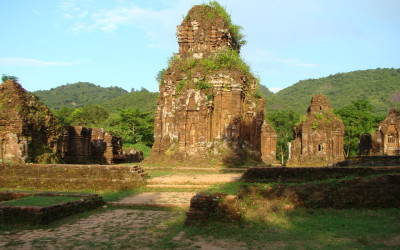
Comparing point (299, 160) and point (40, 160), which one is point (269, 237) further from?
point (299, 160)

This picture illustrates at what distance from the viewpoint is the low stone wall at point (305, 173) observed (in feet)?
32.3

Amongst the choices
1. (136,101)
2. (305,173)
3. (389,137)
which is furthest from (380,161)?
(136,101)

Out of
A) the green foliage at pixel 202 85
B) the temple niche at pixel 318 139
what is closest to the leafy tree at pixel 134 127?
the temple niche at pixel 318 139

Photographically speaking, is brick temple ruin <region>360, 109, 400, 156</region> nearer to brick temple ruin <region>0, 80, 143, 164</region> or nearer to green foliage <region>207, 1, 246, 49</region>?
green foliage <region>207, 1, 246, 49</region>

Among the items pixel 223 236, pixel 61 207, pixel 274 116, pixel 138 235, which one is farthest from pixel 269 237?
pixel 274 116

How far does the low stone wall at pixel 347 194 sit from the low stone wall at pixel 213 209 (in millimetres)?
1010

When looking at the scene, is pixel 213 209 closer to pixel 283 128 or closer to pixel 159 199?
pixel 159 199

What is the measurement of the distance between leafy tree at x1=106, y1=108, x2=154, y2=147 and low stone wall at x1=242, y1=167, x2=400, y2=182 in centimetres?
3595

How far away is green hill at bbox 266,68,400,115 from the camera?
87688 mm

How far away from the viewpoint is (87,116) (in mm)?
58906

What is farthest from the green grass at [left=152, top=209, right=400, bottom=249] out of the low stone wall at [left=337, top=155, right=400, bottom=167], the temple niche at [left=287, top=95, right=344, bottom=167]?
the temple niche at [left=287, top=95, right=344, bottom=167]

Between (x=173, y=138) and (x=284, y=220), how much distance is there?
13.6 metres

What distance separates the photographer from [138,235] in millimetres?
6543

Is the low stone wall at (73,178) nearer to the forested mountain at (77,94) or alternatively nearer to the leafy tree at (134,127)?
the leafy tree at (134,127)
